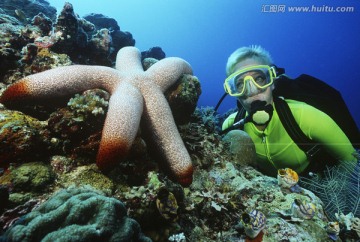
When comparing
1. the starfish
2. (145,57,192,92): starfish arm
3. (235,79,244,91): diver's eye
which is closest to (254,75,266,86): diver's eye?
(235,79,244,91): diver's eye

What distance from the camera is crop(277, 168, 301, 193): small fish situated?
391 centimetres

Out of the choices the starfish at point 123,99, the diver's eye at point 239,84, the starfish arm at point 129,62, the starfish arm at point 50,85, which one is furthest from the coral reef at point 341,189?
the starfish arm at point 50,85

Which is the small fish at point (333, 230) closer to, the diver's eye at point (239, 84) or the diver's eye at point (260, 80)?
the diver's eye at point (260, 80)

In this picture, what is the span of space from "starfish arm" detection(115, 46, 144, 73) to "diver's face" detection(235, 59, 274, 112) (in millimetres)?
2429

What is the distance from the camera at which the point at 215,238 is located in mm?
2934

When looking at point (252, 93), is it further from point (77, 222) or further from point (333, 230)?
point (77, 222)

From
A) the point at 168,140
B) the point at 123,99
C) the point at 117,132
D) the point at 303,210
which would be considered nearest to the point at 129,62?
the point at 123,99

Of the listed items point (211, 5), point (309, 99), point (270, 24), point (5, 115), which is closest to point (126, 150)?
point (5, 115)

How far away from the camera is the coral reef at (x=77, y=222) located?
5.70 feet

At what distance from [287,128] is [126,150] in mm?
3811

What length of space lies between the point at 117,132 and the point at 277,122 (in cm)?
403

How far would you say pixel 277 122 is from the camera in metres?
5.34

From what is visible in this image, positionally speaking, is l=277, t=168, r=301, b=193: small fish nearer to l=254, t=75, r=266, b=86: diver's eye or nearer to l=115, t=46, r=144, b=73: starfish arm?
l=254, t=75, r=266, b=86: diver's eye

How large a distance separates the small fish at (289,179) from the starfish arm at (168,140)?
175 cm
